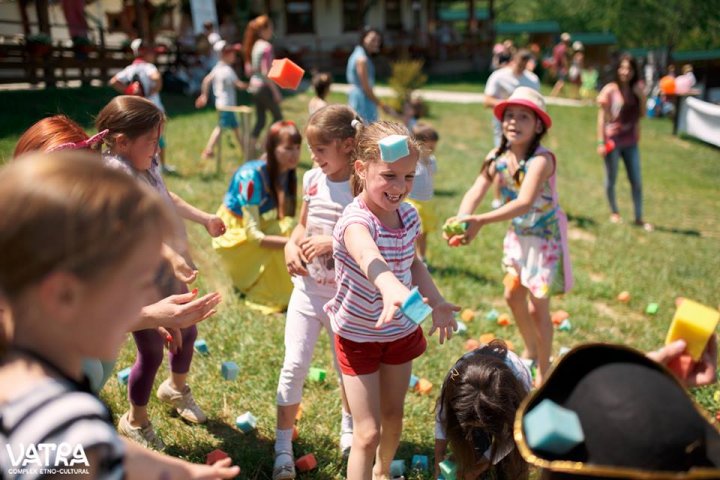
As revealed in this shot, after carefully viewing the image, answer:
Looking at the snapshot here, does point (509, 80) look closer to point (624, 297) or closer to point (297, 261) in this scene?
point (624, 297)

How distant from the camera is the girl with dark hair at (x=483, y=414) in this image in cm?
283

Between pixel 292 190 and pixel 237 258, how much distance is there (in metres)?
0.81

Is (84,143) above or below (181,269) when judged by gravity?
→ above

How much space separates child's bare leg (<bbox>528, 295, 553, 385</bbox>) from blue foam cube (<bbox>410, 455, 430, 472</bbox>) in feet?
3.82

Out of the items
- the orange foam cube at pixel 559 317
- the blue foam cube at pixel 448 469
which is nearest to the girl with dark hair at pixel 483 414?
the blue foam cube at pixel 448 469

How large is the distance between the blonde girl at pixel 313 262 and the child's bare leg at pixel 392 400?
487mm

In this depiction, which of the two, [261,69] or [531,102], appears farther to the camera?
[261,69]

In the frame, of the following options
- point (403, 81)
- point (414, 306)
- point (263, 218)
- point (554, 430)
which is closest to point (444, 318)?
point (414, 306)

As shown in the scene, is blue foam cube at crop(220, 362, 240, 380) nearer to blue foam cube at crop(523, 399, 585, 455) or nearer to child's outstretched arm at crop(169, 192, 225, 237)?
child's outstretched arm at crop(169, 192, 225, 237)

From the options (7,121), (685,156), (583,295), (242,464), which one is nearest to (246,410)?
(242,464)

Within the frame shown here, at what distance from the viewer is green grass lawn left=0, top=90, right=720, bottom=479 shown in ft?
12.4

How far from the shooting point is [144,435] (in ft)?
11.3

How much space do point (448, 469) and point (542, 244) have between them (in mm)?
1744

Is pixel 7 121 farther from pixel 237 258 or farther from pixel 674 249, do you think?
A: pixel 674 249
